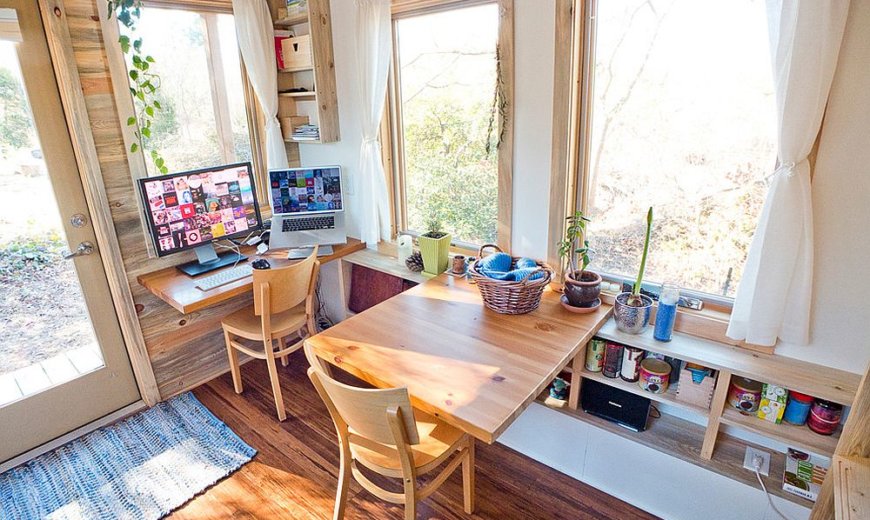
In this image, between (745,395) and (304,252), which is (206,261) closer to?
(304,252)

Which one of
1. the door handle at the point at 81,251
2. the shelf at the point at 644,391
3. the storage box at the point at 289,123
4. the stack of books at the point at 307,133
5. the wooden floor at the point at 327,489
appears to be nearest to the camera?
the shelf at the point at 644,391

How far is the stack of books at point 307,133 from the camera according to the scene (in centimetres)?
277

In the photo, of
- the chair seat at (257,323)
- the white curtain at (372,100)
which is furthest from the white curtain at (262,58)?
the chair seat at (257,323)

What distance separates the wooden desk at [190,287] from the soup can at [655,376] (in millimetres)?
1666

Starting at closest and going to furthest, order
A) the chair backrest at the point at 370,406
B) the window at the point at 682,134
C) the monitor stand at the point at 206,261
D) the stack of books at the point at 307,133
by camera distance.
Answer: the chair backrest at the point at 370,406
the window at the point at 682,134
the monitor stand at the point at 206,261
the stack of books at the point at 307,133

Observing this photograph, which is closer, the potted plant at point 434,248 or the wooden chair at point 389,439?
the wooden chair at point 389,439

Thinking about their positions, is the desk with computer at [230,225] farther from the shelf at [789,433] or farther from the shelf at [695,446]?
the shelf at [789,433]

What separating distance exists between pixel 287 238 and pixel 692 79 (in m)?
2.12

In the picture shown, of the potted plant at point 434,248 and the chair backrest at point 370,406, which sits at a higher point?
the potted plant at point 434,248

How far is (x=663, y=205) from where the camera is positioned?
1786 mm

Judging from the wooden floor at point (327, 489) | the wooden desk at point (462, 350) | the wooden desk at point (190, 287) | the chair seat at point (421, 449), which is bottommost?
the wooden floor at point (327, 489)

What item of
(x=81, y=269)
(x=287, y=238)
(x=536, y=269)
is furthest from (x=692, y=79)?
(x=81, y=269)

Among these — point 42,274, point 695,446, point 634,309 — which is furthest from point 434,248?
point 42,274

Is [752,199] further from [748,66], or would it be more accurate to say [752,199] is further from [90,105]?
[90,105]
